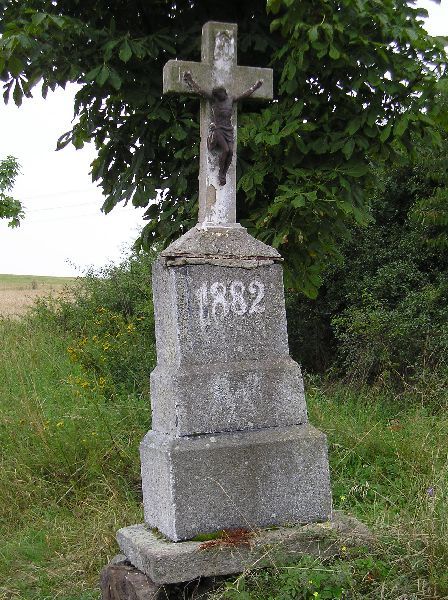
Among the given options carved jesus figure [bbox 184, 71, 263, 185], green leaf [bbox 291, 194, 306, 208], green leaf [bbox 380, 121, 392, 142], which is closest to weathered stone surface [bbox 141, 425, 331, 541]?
carved jesus figure [bbox 184, 71, 263, 185]

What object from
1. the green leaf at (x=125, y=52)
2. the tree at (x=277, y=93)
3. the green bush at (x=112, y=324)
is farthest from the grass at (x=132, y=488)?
the green leaf at (x=125, y=52)

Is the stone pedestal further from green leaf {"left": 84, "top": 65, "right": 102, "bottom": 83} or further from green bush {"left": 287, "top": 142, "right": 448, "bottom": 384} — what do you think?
green bush {"left": 287, "top": 142, "right": 448, "bottom": 384}

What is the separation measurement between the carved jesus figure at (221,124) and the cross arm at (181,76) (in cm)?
2

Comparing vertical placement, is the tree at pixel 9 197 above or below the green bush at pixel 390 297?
above

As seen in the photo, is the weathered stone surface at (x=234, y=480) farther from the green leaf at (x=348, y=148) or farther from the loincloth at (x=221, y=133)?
the green leaf at (x=348, y=148)

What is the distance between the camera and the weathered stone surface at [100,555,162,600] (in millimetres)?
3928

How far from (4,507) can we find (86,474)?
676mm

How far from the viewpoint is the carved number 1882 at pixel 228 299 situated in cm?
423

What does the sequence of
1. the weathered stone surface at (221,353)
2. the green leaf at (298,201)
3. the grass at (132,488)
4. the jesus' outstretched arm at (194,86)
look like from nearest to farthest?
the grass at (132,488) → the weathered stone surface at (221,353) → the jesus' outstretched arm at (194,86) → the green leaf at (298,201)

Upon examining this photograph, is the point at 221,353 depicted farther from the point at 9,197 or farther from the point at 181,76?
the point at 9,197

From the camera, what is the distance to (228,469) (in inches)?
163

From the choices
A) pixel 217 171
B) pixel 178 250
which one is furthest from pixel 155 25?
pixel 178 250

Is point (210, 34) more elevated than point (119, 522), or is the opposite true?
point (210, 34)

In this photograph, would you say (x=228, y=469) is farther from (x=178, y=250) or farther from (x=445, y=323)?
Answer: (x=445, y=323)
